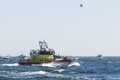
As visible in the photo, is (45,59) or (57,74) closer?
(57,74)

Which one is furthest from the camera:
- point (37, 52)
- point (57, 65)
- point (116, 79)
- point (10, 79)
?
point (37, 52)

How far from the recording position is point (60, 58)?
126125mm

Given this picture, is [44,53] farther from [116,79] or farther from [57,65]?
[116,79]

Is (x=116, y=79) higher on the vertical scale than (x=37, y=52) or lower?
lower

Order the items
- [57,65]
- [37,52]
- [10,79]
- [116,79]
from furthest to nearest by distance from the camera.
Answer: [37,52], [57,65], [116,79], [10,79]

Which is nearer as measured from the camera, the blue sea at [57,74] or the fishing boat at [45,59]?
the blue sea at [57,74]

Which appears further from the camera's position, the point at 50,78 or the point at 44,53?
the point at 44,53

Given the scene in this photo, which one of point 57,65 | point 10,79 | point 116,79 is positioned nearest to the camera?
point 10,79

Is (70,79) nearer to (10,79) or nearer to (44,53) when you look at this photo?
(10,79)

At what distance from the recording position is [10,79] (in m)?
70.4

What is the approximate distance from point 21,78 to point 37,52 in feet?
183

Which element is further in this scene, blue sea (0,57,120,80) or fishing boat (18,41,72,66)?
fishing boat (18,41,72,66)

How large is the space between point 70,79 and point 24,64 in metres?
52.6

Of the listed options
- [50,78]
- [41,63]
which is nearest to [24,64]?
[41,63]
